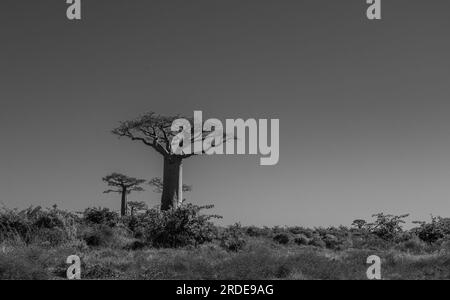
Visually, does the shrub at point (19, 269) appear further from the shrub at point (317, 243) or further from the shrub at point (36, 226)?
the shrub at point (317, 243)

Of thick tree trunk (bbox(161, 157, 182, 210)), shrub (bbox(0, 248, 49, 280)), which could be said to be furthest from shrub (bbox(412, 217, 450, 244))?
shrub (bbox(0, 248, 49, 280))

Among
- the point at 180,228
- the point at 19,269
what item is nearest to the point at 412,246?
the point at 180,228

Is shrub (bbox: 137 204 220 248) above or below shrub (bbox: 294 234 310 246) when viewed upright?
above

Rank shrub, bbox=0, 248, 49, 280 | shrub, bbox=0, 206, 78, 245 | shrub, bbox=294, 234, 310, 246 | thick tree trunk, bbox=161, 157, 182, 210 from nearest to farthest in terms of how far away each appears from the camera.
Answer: shrub, bbox=0, 248, 49, 280 → shrub, bbox=0, 206, 78, 245 → shrub, bbox=294, 234, 310, 246 → thick tree trunk, bbox=161, 157, 182, 210

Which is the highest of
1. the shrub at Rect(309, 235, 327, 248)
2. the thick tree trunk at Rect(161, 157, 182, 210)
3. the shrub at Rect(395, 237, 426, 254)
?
the thick tree trunk at Rect(161, 157, 182, 210)

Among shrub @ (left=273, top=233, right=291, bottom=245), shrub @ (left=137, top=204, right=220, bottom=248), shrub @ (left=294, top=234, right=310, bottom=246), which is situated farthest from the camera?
shrub @ (left=273, top=233, right=291, bottom=245)

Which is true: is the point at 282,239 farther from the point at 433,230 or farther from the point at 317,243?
the point at 433,230

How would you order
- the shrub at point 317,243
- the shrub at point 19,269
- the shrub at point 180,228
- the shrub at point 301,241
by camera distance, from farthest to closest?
the shrub at point 301,241
the shrub at point 317,243
the shrub at point 180,228
the shrub at point 19,269

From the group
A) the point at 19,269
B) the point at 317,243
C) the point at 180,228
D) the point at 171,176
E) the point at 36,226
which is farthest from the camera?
the point at 171,176

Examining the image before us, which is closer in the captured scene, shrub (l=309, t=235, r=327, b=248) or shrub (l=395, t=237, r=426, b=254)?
shrub (l=395, t=237, r=426, b=254)

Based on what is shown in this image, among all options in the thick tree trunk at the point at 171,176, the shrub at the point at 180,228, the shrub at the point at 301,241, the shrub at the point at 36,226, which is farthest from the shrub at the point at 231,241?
the thick tree trunk at the point at 171,176

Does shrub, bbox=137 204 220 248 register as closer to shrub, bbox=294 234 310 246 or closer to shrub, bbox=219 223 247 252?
shrub, bbox=219 223 247 252

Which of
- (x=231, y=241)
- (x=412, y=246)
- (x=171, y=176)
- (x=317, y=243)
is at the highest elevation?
(x=171, y=176)
